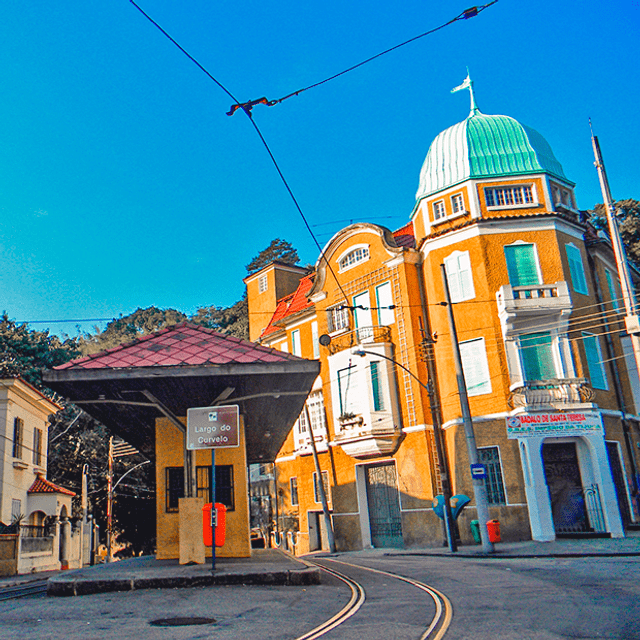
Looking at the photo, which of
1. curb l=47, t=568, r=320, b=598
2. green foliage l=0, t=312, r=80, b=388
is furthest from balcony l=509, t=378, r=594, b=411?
green foliage l=0, t=312, r=80, b=388

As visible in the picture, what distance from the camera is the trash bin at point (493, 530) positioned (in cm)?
2042

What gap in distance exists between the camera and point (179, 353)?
14188 millimetres

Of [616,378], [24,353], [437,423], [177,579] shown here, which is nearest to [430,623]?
[177,579]

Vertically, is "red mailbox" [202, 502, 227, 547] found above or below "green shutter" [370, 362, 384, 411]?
below

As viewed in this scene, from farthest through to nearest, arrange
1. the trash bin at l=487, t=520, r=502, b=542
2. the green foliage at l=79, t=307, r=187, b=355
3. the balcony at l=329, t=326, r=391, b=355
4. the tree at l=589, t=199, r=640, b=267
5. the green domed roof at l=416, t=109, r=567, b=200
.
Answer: the green foliage at l=79, t=307, r=187, b=355
the tree at l=589, t=199, r=640, b=267
the balcony at l=329, t=326, r=391, b=355
the green domed roof at l=416, t=109, r=567, b=200
the trash bin at l=487, t=520, r=502, b=542

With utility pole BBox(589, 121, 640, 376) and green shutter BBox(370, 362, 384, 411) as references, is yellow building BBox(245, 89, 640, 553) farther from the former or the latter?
utility pole BBox(589, 121, 640, 376)

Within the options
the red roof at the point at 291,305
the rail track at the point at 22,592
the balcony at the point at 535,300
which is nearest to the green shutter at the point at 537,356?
the balcony at the point at 535,300

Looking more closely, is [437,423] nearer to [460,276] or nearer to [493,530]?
[493,530]

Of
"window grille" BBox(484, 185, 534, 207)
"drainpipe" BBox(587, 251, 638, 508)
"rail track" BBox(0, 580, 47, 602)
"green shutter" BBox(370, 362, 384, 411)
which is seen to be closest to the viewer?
"rail track" BBox(0, 580, 47, 602)

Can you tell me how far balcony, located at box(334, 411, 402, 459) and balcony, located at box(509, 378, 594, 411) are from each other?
555cm

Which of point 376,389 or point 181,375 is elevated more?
point 376,389

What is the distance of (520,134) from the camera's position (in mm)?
28047

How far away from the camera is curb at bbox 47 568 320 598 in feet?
35.4

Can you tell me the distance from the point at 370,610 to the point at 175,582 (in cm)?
425
